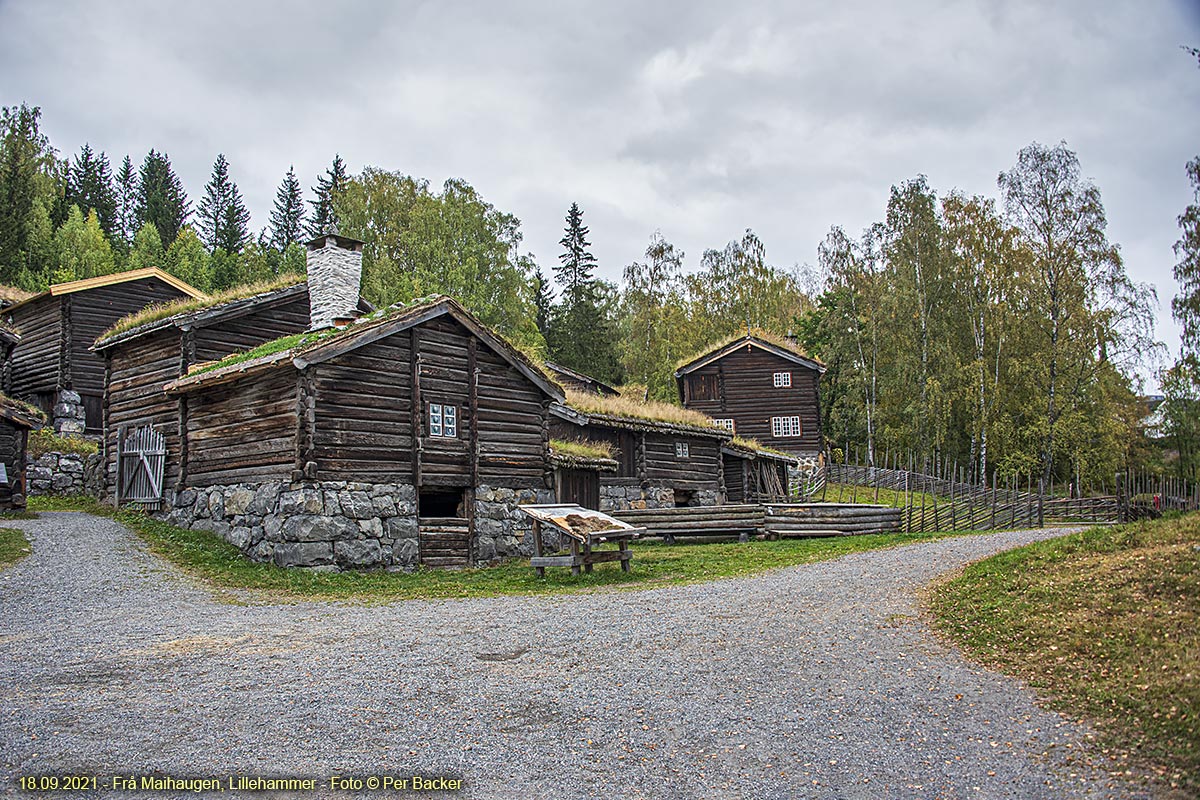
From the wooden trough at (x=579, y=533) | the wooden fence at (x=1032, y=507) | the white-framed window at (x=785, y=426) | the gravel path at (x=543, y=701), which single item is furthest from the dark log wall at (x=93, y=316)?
the white-framed window at (x=785, y=426)

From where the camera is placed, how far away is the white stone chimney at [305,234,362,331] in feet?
67.1

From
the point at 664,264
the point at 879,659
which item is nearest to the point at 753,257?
the point at 664,264

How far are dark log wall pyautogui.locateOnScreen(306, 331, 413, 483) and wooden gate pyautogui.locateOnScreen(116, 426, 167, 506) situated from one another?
7572 mm

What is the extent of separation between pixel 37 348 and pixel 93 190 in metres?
51.1

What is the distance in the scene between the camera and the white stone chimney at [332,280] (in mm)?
20438

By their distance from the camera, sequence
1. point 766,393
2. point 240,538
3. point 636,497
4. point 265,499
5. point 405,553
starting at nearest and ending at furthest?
point 265,499
point 240,538
point 405,553
point 636,497
point 766,393

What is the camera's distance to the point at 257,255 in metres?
59.4

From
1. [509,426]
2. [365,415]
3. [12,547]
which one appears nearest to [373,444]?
[365,415]

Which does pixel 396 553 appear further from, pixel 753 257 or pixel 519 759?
pixel 753 257

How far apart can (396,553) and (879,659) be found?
471 inches

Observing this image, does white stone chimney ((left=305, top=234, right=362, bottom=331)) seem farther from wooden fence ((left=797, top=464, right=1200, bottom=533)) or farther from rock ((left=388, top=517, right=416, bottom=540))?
→ wooden fence ((left=797, top=464, right=1200, bottom=533))

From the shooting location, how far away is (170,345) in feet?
80.8

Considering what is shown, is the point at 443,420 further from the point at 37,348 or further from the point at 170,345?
the point at 37,348

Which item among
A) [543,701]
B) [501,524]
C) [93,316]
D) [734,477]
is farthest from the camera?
[734,477]
